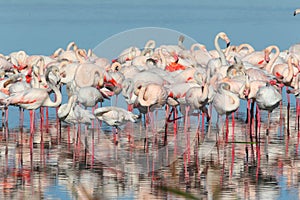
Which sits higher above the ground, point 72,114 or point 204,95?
point 204,95

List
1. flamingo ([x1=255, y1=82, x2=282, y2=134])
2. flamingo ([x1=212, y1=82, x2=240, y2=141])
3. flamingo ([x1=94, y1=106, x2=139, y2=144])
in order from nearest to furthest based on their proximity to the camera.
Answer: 1. flamingo ([x1=94, y1=106, x2=139, y2=144])
2. flamingo ([x1=212, y1=82, x2=240, y2=141])
3. flamingo ([x1=255, y1=82, x2=282, y2=134])

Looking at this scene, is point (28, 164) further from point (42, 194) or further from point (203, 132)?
point (203, 132)

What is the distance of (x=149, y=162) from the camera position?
1041cm

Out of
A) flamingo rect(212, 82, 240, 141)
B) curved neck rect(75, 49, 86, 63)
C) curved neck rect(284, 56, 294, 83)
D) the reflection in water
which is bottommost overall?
the reflection in water

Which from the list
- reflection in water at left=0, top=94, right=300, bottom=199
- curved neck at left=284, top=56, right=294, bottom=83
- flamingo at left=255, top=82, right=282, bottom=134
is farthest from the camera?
curved neck at left=284, top=56, right=294, bottom=83

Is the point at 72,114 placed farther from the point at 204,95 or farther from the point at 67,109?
the point at 204,95

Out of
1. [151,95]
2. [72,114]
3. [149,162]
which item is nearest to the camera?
[149,162]

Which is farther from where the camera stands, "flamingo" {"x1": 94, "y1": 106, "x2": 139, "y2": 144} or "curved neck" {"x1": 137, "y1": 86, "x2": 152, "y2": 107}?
"curved neck" {"x1": 137, "y1": 86, "x2": 152, "y2": 107}

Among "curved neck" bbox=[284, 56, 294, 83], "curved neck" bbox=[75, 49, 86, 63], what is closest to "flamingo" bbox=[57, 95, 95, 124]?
"curved neck" bbox=[284, 56, 294, 83]

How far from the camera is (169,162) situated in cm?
1061

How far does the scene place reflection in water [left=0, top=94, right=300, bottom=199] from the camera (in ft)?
28.7

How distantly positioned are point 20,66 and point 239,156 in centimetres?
782

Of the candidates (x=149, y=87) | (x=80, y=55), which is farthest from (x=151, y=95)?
(x=80, y=55)

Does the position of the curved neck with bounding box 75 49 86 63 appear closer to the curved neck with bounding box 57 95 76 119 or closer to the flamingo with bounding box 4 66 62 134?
the flamingo with bounding box 4 66 62 134
